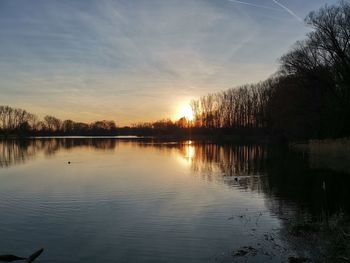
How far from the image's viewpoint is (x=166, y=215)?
16.3m

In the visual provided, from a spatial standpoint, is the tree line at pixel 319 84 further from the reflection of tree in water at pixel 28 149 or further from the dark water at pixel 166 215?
the reflection of tree in water at pixel 28 149

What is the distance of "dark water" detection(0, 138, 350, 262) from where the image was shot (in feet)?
37.9

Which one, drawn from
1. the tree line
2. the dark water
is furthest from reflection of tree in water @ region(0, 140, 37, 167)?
the tree line

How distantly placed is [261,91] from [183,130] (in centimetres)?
4885

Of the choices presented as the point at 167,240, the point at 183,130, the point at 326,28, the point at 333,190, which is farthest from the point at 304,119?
the point at 183,130

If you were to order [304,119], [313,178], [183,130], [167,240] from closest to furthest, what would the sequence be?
[167,240] < [313,178] < [304,119] < [183,130]

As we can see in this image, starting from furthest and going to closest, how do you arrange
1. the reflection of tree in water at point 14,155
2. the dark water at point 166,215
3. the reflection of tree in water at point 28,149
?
the reflection of tree in water at point 28,149
the reflection of tree in water at point 14,155
the dark water at point 166,215

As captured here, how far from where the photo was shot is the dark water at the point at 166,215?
11539 millimetres

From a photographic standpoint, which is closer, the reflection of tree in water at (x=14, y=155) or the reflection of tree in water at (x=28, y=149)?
the reflection of tree in water at (x=14, y=155)

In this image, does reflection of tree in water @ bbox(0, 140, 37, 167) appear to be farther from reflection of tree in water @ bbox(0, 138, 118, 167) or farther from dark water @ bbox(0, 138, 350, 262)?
dark water @ bbox(0, 138, 350, 262)

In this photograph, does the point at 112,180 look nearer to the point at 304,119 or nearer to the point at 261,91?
the point at 304,119

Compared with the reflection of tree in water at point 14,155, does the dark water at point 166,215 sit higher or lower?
lower

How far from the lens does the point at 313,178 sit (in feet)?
88.2

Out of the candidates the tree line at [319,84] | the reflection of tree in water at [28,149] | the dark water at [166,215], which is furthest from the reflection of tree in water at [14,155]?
the tree line at [319,84]
